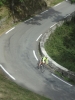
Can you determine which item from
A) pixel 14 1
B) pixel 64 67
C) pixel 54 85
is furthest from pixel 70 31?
pixel 54 85

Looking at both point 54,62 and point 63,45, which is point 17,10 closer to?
point 63,45

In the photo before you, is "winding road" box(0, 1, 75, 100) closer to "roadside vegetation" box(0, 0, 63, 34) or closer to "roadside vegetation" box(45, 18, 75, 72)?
"roadside vegetation" box(0, 0, 63, 34)

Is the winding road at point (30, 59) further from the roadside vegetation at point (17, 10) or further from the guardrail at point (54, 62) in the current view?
the roadside vegetation at point (17, 10)

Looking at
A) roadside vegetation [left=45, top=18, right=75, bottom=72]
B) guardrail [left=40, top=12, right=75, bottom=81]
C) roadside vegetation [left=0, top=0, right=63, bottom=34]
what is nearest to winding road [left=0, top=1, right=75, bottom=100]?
guardrail [left=40, top=12, right=75, bottom=81]

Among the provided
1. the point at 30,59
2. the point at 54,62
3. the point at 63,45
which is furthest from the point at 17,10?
the point at 54,62

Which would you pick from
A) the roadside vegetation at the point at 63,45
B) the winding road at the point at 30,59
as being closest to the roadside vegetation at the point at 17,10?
the winding road at the point at 30,59

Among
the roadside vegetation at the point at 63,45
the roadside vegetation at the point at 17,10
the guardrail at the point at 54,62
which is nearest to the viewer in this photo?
the guardrail at the point at 54,62
